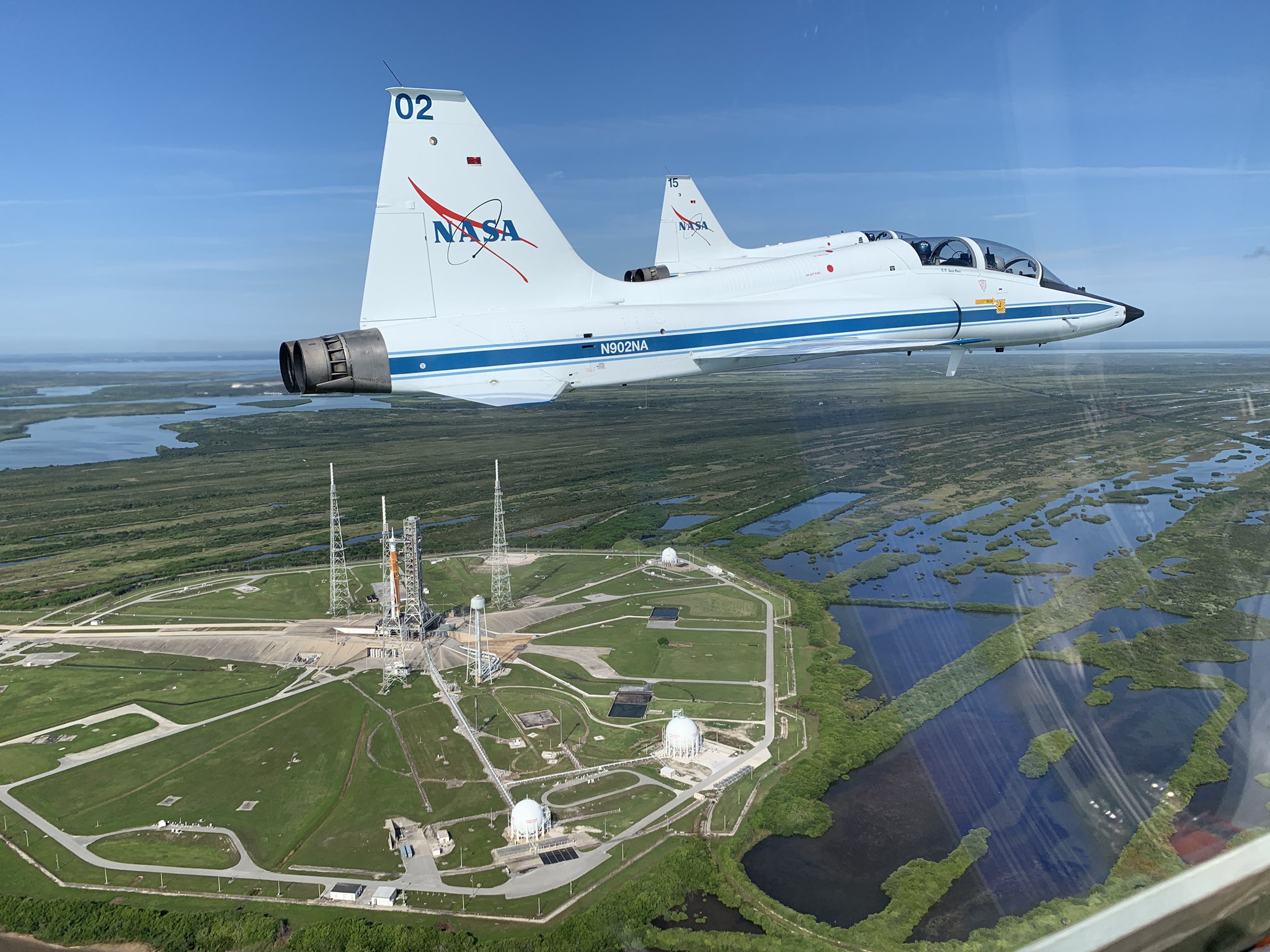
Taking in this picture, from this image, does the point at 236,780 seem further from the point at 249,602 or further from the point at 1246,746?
the point at 1246,746

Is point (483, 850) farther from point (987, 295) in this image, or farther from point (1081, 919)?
point (1081, 919)

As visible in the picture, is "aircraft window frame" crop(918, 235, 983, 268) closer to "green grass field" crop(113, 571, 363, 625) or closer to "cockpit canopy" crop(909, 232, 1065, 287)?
"cockpit canopy" crop(909, 232, 1065, 287)

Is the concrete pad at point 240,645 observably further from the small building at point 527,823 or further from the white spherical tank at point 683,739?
the white spherical tank at point 683,739

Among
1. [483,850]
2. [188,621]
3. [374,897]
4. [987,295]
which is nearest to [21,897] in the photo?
[374,897]

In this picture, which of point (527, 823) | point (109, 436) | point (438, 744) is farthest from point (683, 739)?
point (109, 436)

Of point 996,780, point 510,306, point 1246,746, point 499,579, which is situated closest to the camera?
point 510,306

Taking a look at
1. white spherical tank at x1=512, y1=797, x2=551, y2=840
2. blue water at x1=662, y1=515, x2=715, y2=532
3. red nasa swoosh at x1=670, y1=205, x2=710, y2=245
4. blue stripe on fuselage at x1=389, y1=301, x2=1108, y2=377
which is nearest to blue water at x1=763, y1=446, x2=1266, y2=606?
blue water at x1=662, y1=515, x2=715, y2=532

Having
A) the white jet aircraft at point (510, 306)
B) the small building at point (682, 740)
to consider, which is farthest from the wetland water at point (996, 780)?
the white jet aircraft at point (510, 306)
